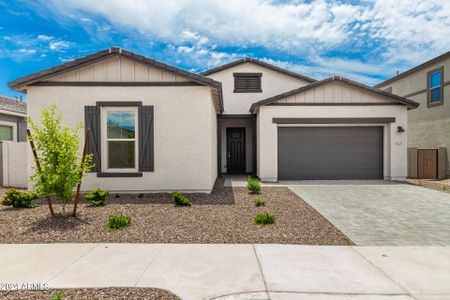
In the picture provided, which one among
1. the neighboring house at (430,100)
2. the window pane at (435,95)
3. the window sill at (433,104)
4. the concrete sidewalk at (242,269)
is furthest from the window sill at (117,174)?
the window pane at (435,95)

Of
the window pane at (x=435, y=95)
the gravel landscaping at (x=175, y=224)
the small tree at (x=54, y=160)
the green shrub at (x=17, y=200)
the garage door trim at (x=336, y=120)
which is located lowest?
the gravel landscaping at (x=175, y=224)

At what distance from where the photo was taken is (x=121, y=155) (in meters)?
8.02

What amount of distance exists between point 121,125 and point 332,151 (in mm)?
8948

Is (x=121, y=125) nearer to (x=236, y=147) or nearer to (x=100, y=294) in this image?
(x=100, y=294)

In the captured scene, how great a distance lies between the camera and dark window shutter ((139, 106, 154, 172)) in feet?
25.6

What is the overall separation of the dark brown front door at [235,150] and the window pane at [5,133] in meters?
12.3

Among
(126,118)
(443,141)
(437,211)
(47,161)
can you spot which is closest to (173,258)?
(47,161)

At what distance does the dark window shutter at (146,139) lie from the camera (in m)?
7.79

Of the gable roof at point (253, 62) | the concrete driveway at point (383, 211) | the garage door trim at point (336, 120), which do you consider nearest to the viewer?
the concrete driveway at point (383, 211)

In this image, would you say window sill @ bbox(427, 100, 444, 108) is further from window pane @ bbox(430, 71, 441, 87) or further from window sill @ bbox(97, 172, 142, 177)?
window sill @ bbox(97, 172, 142, 177)

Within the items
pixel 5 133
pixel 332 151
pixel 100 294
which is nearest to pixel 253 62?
pixel 332 151

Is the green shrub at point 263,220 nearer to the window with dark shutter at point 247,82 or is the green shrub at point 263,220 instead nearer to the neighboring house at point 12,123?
the window with dark shutter at point 247,82

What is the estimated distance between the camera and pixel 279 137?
11.5 metres

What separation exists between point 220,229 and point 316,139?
318 inches
